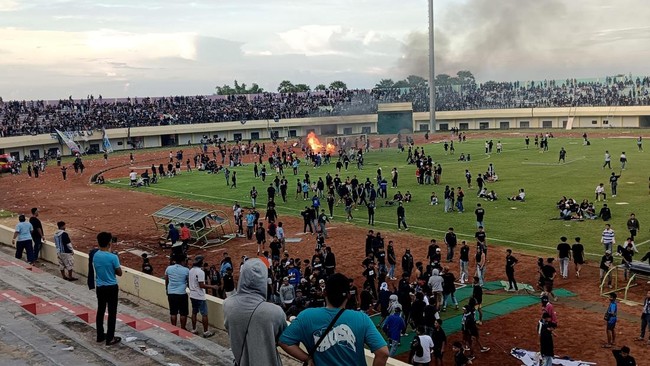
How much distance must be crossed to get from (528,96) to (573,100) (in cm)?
880

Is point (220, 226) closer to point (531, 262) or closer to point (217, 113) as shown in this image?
point (531, 262)

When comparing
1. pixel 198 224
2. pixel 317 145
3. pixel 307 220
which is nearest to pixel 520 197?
pixel 307 220

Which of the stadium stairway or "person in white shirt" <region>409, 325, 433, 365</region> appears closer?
the stadium stairway

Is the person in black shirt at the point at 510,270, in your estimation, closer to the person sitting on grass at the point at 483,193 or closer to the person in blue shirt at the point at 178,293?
the person in blue shirt at the point at 178,293

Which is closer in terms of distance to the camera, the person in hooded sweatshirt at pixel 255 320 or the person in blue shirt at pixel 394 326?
the person in hooded sweatshirt at pixel 255 320

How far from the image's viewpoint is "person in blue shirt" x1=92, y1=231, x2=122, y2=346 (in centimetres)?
912

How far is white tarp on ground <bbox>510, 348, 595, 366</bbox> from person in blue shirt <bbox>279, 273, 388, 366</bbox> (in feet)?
33.5

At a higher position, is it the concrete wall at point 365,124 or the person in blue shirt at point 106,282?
the concrete wall at point 365,124

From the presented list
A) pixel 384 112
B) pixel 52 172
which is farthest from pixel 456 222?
pixel 384 112

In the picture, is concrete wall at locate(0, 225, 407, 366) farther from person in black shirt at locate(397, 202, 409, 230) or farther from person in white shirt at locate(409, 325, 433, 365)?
person in black shirt at locate(397, 202, 409, 230)

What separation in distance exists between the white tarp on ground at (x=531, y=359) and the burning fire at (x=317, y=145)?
4755 centimetres

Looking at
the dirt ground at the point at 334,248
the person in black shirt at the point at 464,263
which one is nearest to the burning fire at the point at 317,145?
the dirt ground at the point at 334,248

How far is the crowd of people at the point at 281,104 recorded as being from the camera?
78.2m

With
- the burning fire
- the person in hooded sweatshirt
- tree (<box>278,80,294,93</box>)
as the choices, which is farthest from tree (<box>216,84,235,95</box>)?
the person in hooded sweatshirt
